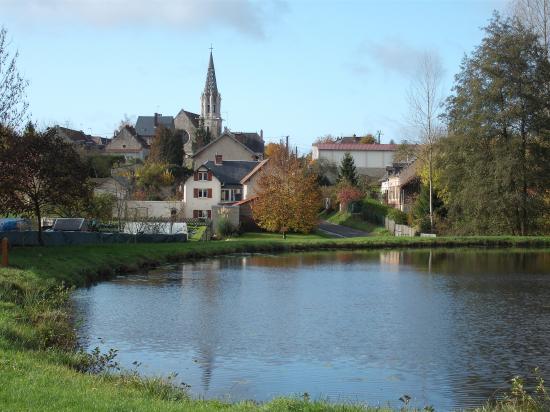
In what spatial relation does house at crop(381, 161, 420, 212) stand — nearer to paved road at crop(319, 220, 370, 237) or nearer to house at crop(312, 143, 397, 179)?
paved road at crop(319, 220, 370, 237)

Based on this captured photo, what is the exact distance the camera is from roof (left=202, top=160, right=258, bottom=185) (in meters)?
83.1

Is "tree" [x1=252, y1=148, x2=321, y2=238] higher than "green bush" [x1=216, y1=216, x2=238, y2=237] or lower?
higher

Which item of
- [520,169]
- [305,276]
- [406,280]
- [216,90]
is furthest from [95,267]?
[216,90]

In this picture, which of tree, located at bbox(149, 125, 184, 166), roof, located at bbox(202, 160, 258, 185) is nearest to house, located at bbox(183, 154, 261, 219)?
roof, located at bbox(202, 160, 258, 185)

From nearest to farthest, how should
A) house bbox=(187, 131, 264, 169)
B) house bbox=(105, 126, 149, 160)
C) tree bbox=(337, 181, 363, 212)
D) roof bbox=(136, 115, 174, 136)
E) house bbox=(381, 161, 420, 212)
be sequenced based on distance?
tree bbox=(337, 181, 363, 212), house bbox=(381, 161, 420, 212), house bbox=(187, 131, 264, 169), house bbox=(105, 126, 149, 160), roof bbox=(136, 115, 174, 136)

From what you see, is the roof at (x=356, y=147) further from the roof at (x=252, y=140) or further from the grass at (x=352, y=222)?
the grass at (x=352, y=222)

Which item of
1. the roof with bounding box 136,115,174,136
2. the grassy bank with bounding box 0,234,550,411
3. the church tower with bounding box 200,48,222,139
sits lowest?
the grassy bank with bounding box 0,234,550,411

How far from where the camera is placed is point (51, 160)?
117 ft

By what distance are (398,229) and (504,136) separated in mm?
14955

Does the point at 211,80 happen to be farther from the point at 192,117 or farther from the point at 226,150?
the point at 226,150

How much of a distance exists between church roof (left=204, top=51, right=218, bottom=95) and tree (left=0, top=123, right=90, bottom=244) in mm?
132490

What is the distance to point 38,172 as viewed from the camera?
1412 inches

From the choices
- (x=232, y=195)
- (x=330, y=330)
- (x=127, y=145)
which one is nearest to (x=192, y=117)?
(x=127, y=145)

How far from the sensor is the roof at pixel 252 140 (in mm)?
131488
